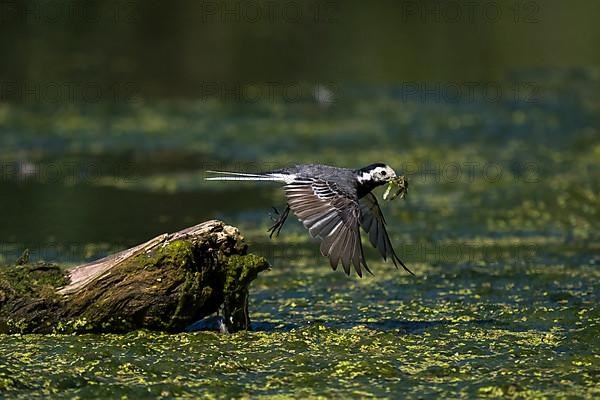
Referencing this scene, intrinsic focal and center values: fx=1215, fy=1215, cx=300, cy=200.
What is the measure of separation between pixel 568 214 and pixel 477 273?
2804mm

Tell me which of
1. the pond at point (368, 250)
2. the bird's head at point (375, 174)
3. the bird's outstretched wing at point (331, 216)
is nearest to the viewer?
the pond at point (368, 250)

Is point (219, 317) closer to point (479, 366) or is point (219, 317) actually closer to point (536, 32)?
point (479, 366)

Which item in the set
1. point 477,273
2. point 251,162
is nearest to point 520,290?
point 477,273

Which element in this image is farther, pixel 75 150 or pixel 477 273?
pixel 75 150

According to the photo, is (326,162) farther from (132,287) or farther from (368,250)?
(132,287)

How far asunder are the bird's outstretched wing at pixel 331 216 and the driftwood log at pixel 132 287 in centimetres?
54

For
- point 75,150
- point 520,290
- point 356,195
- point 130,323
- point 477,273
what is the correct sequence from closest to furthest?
point 130,323, point 356,195, point 520,290, point 477,273, point 75,150

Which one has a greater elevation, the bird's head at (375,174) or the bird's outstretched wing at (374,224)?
the bird's head at (375,174)

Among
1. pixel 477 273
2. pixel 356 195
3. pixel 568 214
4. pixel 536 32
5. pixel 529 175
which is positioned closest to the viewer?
pixel 356 195

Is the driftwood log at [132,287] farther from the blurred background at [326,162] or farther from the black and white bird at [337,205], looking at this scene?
the black and white bird at [337,205]

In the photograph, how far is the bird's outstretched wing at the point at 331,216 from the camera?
27.4 ft

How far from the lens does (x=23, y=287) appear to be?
836cm

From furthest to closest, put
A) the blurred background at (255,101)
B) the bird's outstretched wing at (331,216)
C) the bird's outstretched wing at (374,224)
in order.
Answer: the blurred background at (255,101) < the bird's outstretched wing at (374,224) < the bird's outstretched wing at (331,216)

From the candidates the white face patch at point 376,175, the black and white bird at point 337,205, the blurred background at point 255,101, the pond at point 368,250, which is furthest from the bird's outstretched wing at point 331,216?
the blurred background at point 255,101
